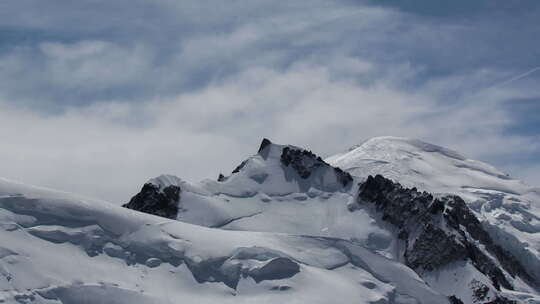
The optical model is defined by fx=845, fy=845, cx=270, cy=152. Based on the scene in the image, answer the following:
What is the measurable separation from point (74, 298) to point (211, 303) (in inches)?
1300

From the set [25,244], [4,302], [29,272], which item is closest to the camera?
[4,302]

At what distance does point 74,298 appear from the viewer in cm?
18075

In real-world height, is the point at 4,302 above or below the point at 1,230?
below

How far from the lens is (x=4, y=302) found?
558 feet

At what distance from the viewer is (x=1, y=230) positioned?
197750 mm

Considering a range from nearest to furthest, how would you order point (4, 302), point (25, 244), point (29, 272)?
point (4, 302) → point (29, 272) → point (25, 244)

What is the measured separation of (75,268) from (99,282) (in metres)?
7.72

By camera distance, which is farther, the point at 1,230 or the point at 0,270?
the point at 1,230

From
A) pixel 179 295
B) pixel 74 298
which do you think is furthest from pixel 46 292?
pixel 179 295

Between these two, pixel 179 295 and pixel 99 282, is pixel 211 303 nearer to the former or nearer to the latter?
pixel 179 295

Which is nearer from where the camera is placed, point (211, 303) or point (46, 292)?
point (46, 292)

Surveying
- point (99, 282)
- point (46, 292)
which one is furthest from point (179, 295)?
point (46, 292)

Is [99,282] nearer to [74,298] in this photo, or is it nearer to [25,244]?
[74,298]

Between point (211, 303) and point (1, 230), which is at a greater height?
point (1, 230)
